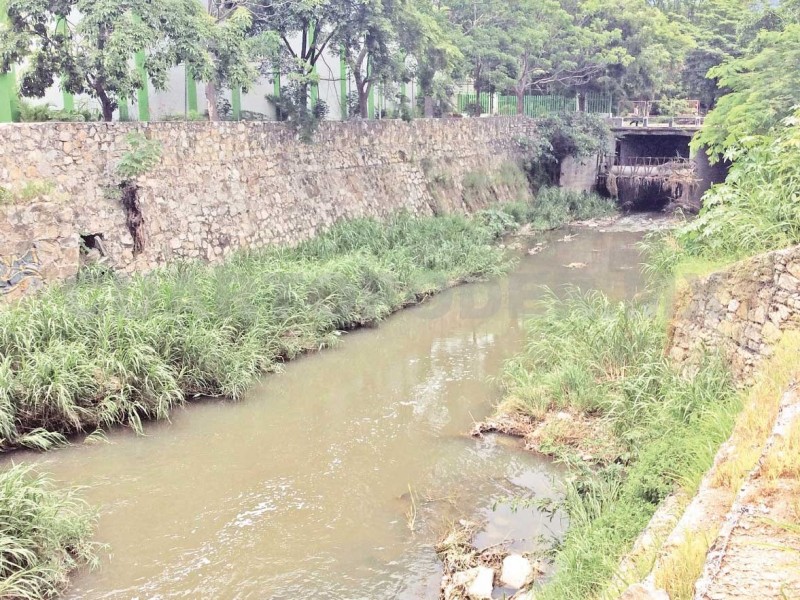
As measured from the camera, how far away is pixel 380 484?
26.0 ft

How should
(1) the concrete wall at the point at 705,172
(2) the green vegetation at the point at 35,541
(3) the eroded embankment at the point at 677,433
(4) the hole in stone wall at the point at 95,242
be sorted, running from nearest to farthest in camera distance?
(3) the eroded embankment at the point at 677,433 < (2) the green vegetation at the point at 35,541 < (4) the hole in stone wall at the point at 95,242 < (1) the concrete wall at the point at 705,172

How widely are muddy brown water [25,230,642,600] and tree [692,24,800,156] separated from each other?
5.01 metres

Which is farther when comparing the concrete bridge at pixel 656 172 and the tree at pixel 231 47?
the concrete bridge at pixel 656 172

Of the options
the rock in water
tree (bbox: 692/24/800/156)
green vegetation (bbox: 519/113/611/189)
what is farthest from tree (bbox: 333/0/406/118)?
the rock in water

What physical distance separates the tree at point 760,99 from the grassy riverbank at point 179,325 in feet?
19.8

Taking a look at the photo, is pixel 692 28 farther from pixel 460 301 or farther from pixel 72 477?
pixel 72 477

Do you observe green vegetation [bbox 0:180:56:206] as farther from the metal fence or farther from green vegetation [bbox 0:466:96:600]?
the metal fence

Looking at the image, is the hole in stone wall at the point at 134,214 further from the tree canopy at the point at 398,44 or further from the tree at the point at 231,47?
the tree at the point at 231,47

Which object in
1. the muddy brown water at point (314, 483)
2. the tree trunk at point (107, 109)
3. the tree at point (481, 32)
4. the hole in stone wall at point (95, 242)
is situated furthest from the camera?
the tree at point (481, 32)

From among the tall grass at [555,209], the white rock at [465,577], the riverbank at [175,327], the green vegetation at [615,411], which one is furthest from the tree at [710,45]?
the white rock at [465,577]

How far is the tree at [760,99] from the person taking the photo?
11.6m

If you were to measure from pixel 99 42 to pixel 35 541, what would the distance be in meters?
8.70

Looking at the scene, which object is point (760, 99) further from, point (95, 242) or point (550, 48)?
point (550, 48)

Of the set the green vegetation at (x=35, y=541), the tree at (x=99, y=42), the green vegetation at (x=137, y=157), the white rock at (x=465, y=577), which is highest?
the tree at (x=99, y=42)
